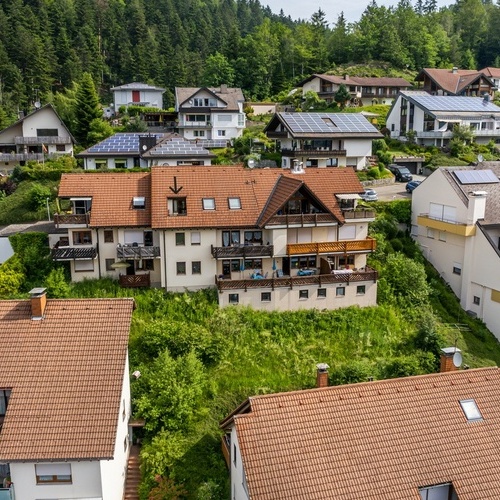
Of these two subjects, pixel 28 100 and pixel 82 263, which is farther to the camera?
pixel 28 100

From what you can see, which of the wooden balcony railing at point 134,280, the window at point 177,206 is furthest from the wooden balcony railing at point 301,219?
the wooden balcony railing at point 134,280

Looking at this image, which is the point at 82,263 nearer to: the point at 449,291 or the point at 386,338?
the point at 386,338

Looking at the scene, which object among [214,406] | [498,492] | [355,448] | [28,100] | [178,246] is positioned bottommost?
[214,406]

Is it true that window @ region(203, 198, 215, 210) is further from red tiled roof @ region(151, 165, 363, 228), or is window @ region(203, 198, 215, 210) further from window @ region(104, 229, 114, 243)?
window @ region(104, 229, 114, 243)

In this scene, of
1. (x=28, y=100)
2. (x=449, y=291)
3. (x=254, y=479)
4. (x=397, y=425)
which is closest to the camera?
(x=254, y=479)

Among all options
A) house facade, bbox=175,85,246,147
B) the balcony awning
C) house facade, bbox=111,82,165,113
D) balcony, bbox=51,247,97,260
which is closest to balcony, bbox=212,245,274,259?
the balcony awning

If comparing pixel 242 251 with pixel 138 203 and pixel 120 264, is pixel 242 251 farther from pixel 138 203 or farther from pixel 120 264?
pixel 120 264

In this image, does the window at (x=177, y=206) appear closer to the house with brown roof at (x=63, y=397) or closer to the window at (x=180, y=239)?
the window at (x=180, y=239)

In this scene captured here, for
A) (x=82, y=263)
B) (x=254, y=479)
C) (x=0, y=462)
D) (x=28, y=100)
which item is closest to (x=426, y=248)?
(x=82, y=263)
